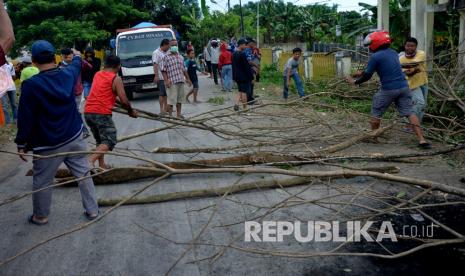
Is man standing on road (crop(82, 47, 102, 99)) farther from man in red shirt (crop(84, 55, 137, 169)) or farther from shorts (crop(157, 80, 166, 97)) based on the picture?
man in red shirt (crop(84, 55, 137, 169))

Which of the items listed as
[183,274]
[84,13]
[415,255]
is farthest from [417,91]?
[84,13]

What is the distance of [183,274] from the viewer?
3598 millimetres

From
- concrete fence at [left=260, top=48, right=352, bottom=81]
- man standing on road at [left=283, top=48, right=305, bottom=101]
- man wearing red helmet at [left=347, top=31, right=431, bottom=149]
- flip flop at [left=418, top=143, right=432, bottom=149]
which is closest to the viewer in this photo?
flip flop at [left=418, top=143, right=432, bottom=149]

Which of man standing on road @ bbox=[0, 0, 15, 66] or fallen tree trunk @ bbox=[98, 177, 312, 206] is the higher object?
man standing on road @ bbox=[0, 0, 15, 66]

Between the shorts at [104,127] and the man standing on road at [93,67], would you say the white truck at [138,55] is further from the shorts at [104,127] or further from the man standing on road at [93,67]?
the shorts at [104,127]

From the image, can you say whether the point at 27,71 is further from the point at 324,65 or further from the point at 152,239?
the point at 324,65

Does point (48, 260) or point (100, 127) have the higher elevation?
point (100, 127)

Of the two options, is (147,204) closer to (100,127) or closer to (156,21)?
(100,127)

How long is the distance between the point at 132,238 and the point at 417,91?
5201 mm

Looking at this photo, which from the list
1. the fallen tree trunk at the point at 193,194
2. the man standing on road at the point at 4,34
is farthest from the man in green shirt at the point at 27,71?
the man standing on road at the point at 4,34

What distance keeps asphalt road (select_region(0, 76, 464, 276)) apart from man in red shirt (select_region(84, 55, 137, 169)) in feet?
2.04

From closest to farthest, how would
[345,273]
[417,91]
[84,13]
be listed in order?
[345,273] < [417,91] < [84,13]

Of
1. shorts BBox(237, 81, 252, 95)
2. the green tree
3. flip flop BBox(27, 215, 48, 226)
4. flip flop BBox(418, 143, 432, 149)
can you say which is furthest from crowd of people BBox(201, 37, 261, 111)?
the green tree

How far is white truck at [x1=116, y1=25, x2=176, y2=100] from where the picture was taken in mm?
14828
